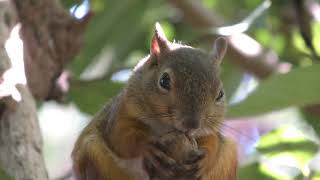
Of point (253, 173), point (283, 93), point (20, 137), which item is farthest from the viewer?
point (253, 173)

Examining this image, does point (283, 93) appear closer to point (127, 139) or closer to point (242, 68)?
point (127, 139)

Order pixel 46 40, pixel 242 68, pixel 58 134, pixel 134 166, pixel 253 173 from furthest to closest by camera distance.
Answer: pixel 58 134, pixel 242 68, pixel 46 40, pixel 253 173, pixel 134 166

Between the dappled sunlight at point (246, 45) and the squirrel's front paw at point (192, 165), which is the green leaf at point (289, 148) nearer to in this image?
the squirrel's front paw at point (192, 165)

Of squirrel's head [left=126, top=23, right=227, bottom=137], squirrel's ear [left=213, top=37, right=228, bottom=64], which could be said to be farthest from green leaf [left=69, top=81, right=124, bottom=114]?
squirrel's ear [left=213, top=37, right=228, bottom=64]

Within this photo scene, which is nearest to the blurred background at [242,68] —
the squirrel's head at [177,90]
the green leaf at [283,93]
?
→ the green leaf at [283,93]

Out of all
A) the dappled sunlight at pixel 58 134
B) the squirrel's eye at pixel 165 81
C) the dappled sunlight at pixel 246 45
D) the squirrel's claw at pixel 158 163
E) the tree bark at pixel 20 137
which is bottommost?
the dappled sunlight at pixel 58 134

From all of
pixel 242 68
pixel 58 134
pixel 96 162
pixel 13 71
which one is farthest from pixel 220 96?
pixel 58 134

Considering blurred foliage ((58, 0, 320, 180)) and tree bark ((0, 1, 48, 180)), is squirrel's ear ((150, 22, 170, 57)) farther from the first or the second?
tree bark ((0, 1, 48, 180))
